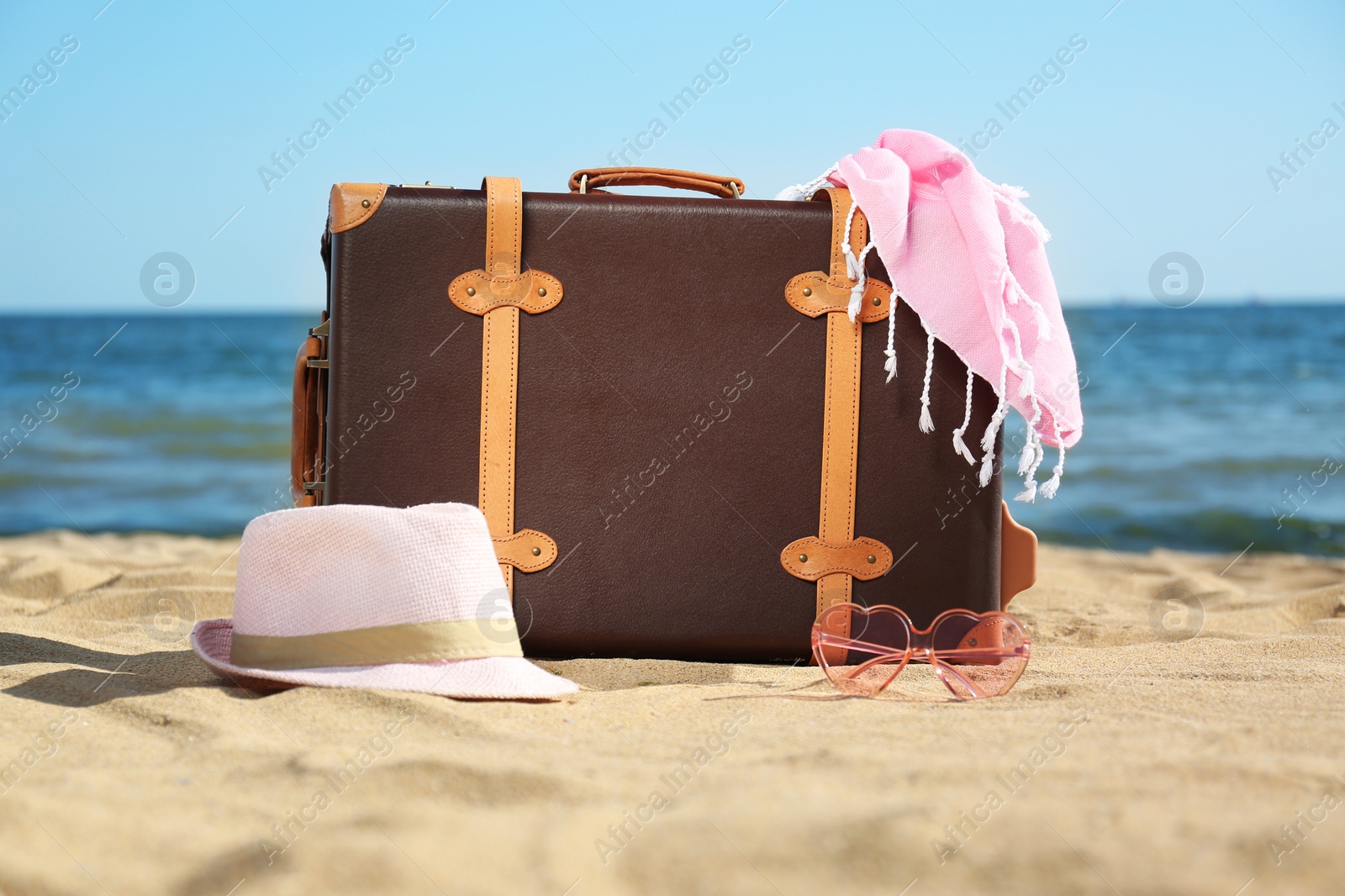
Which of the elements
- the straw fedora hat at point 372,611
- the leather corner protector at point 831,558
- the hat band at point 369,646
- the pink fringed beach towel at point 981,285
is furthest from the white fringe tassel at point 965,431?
the hat band at point 369,646

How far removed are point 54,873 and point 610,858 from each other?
23.7 inches

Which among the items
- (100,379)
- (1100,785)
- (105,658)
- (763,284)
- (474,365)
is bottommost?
(100,379)

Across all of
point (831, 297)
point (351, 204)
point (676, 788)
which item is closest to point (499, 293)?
point (351, 204)

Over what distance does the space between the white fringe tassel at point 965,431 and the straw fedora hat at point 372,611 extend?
3.38 ft

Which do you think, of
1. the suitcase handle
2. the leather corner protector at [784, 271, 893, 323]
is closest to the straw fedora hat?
the leather corner protector at [784, 271, 893, 323]

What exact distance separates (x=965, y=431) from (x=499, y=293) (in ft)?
3.61

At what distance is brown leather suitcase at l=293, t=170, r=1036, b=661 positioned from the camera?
2277 mm

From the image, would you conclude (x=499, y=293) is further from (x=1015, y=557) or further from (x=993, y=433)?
(x=1015, y=557)

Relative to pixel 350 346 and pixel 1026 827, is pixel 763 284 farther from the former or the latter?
pixel 1026 827

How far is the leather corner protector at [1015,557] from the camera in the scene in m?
2.40

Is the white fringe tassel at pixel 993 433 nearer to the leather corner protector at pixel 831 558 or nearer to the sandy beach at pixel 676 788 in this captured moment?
the leather corner protector at pixel 831 558

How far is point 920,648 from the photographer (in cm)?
216

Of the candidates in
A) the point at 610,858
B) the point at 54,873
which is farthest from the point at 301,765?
the point at 610,858

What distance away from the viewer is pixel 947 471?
7.70 feet
